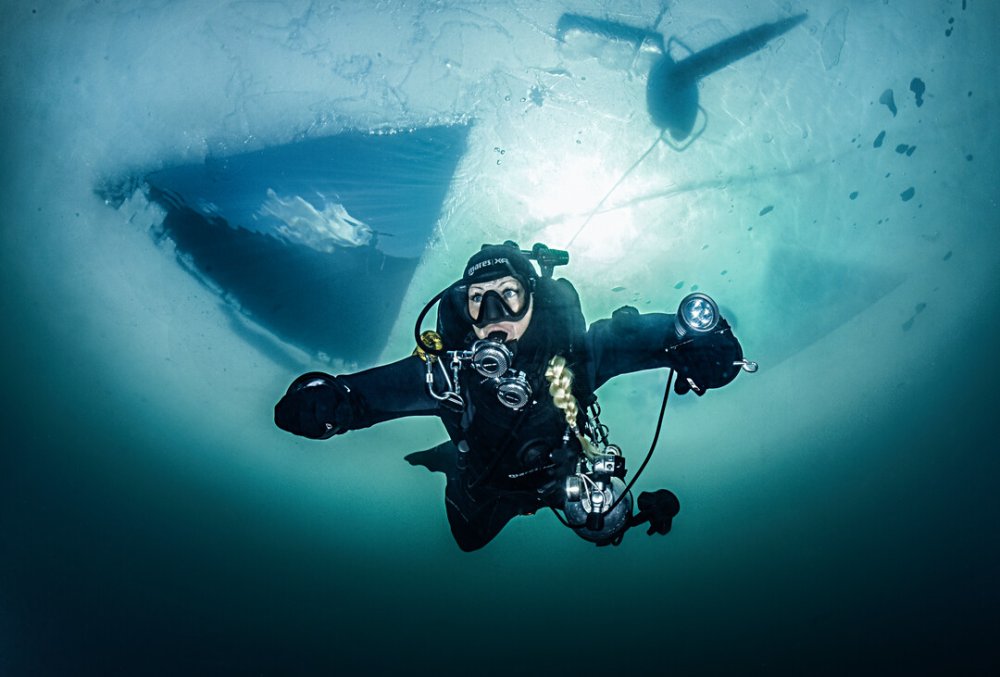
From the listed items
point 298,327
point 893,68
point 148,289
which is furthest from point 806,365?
point 148,289

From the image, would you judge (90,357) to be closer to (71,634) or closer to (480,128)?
(480,128)

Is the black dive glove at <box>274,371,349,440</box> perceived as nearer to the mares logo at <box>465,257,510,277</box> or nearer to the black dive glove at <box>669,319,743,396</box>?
the mares logo at <box>465,257,510,277</box>

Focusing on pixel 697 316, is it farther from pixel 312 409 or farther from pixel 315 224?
pixel 315 224

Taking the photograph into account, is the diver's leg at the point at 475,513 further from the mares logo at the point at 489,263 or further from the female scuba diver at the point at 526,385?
the mares logo at the point at 489,263

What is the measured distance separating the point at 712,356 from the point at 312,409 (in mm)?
2571

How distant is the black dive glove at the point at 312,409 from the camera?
2.79 meters

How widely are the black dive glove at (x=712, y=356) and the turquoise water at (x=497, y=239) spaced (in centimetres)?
420

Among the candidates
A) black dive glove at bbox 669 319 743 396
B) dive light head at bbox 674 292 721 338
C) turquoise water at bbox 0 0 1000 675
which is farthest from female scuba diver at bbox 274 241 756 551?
turquoise water at bbox 0 0 1000 675

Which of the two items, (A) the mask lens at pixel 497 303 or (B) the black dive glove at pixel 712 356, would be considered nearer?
(B) the black dive glove at pixel 712 356

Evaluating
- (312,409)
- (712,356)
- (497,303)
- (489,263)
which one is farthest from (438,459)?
(712,356)

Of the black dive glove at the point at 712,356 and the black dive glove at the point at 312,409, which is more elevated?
the black dive glove at the point at 712,356

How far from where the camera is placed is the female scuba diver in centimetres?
283

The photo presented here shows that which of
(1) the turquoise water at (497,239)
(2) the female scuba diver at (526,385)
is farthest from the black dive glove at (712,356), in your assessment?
(1) the turquoise water at (497,239)

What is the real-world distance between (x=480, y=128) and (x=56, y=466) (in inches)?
822
